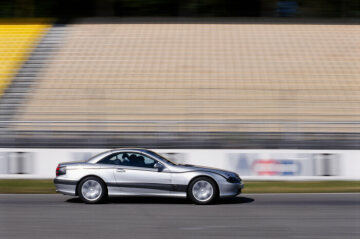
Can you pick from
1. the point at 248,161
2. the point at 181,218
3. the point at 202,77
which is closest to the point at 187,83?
the point at 202,77

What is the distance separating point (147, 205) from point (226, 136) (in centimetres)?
576

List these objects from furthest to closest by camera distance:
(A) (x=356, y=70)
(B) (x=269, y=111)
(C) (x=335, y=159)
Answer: (A) (x=356, y=70), (B) (x=269, y=111), (C) (x=335, y=159)

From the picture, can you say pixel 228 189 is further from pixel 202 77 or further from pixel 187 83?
pixel 202 77

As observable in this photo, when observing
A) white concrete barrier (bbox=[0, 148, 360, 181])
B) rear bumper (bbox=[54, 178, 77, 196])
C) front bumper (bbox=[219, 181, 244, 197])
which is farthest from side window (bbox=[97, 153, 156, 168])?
white concrete barrier (bbox=[0, 148, 360, 181])

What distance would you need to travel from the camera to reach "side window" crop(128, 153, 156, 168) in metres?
11.5

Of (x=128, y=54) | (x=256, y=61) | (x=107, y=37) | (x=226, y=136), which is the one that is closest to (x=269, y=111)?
(x=226, y=136)

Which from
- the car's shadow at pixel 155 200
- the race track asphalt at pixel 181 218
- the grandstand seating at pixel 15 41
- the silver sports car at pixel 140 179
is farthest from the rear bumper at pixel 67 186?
the grandstand seating at pixel 15 41

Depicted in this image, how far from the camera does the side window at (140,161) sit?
37.8ft

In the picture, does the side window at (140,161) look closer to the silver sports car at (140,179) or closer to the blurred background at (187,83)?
the silver sports car at (140,179)

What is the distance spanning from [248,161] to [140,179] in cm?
558

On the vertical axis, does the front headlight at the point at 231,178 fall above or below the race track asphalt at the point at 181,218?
above

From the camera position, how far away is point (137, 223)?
29.1ft

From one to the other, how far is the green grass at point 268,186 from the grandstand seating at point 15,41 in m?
6.98

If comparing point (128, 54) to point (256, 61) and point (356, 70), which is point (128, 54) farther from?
point (356, 70)
